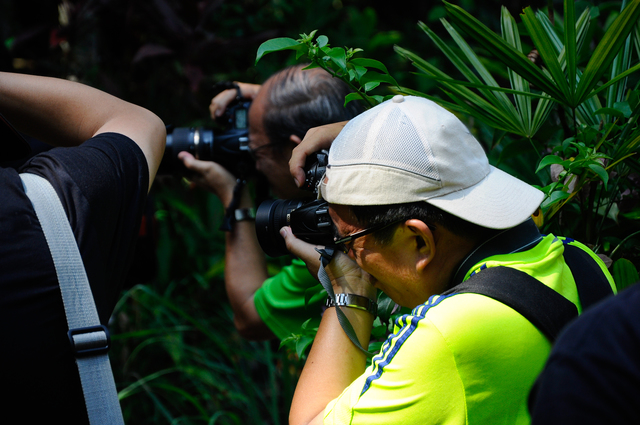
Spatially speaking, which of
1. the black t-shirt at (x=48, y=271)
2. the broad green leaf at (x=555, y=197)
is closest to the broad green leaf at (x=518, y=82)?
the broad green leaf at (x=555, y=197)

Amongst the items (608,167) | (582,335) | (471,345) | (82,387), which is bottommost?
(82,387)

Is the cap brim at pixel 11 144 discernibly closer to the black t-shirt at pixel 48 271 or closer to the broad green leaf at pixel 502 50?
the black t-shirt at pixel 48 271

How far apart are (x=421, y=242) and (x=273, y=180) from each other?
0.98 m

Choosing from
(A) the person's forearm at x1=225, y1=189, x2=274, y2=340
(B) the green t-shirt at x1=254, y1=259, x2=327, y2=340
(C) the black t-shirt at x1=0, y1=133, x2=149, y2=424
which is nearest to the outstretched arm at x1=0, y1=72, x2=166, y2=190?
(C) the black t-shirt at x1=0, y1=133, x2=149, y2=424

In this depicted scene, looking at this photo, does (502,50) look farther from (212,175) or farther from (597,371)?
(212,175)

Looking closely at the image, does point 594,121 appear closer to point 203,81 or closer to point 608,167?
point 608,167

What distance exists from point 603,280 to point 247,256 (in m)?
1.31

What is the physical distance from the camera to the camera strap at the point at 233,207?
204 cm

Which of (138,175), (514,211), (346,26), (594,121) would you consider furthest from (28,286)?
(346,26)

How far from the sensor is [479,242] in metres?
1.07

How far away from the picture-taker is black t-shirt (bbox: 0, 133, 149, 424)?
883 mm

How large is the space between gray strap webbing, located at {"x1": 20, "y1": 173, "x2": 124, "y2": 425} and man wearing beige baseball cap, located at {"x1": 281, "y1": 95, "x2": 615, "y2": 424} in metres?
0.37

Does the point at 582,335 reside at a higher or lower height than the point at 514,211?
higher

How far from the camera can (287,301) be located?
73.4 inches
